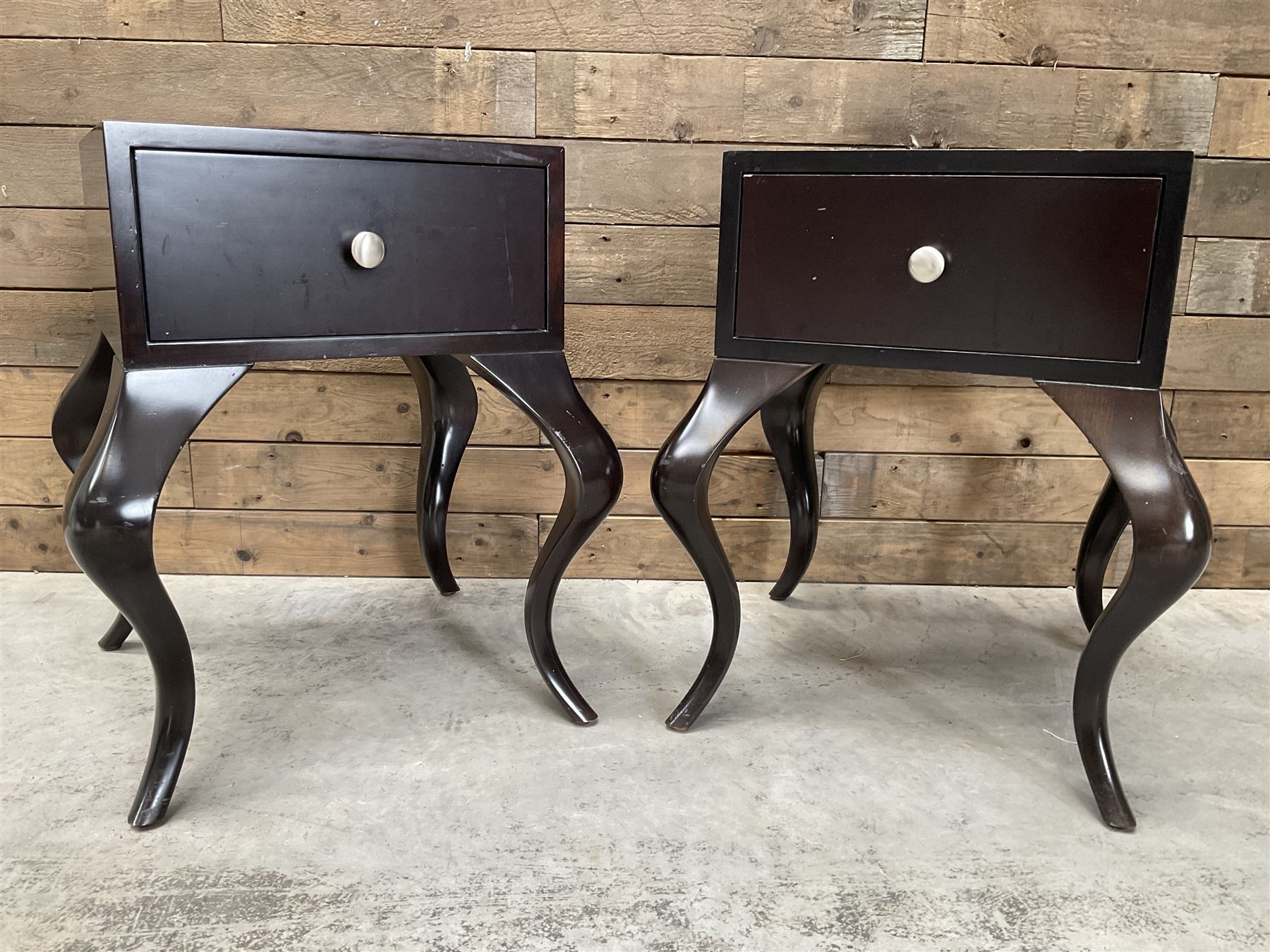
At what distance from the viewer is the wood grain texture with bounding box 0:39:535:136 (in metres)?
1.49

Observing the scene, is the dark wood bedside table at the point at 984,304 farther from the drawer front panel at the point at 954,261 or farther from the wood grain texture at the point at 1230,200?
the wood grain texture at the point at 1230,200

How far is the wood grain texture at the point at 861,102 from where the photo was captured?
4.98 ft

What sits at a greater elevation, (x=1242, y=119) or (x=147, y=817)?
(x=1242, y=119)

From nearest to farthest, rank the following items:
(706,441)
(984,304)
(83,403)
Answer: (984,304) < (706,441) < (83,403)

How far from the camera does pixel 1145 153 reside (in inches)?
36.9

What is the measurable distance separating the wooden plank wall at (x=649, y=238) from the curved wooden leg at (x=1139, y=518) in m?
0.66

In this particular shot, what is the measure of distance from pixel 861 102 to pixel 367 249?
92cm

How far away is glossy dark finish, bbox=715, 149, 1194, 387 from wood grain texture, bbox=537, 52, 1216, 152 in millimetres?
477

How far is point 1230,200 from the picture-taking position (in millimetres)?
1563

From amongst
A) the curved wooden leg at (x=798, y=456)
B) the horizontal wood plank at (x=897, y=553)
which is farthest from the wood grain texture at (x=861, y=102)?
the horizontal wood plank at (x=897, y=553)

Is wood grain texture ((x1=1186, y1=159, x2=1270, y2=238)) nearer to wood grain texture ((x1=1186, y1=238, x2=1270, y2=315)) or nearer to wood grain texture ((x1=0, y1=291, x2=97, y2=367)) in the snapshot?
wood grain texture ((x1=1186, y1=238, x2=1270, y2=315))

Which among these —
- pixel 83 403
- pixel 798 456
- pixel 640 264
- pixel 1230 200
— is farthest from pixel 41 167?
pixel 1230 200

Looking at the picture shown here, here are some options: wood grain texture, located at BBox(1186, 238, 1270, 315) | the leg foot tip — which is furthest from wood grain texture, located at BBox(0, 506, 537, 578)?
wood grain texture, located at BBox(1186, 238, 1270, 315)

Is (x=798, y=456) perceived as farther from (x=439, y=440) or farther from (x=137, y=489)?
(x=137, y=489)
